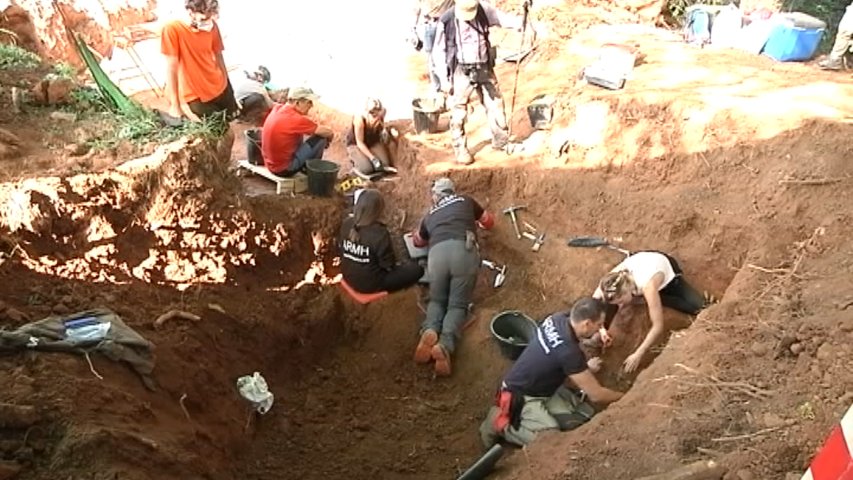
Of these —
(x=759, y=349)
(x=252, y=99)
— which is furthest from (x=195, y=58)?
(x=759, y=349)

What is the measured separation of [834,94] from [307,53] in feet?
22.9

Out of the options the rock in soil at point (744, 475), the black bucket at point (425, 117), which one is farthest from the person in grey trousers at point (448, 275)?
the rock in soil at point (744, 475)

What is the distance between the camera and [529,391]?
5164 mm

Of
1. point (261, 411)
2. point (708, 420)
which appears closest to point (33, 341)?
point (261, 411)

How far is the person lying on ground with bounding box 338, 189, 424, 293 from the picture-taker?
21.1 ft

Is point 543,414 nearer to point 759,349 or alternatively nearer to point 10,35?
point 759,349

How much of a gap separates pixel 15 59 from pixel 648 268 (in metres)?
6.42

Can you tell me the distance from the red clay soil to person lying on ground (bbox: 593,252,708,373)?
15 centimetres

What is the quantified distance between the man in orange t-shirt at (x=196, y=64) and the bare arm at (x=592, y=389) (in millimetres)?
4176

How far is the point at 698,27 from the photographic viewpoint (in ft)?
32.9

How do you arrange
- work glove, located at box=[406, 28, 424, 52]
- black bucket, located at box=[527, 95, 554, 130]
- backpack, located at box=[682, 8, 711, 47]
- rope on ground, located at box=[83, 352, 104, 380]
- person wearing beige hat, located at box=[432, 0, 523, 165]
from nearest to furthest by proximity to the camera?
1. rope on ground, located at box=[83, 352, 104, 380]
2. person wearing beige hat, located at box=[432, 0, 523, 165]
3. black bucket, located at box=[527, 95, 554, 130]
4. backpack, located at box=[682, 8, 711, 47]
5. work glove, located at box=[406, 28, 424, 52]

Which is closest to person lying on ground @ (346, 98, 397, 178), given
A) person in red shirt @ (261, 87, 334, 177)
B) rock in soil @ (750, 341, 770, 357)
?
person in red shirt @ (261, 87, 334, 177)

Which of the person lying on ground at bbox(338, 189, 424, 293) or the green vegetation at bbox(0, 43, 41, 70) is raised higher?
the green vegetation at bbox(0, 43, 41, 70)

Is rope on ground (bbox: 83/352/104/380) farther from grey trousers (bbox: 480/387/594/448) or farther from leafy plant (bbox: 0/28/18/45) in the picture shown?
leafy plant (bbox: 0/28/18/45)
